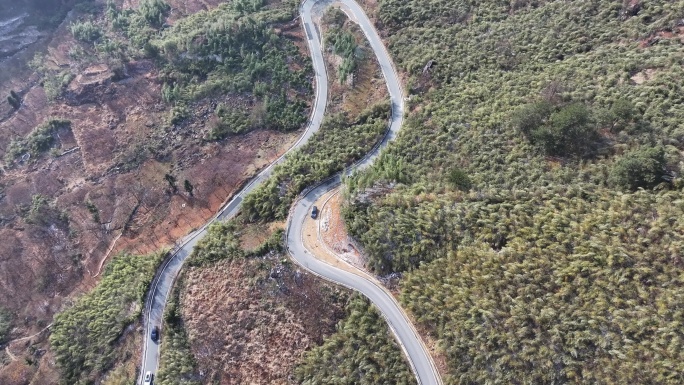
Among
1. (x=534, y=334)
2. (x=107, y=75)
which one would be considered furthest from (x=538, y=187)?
(x=107, y=75)

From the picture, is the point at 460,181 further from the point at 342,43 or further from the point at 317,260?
the point at 342,43

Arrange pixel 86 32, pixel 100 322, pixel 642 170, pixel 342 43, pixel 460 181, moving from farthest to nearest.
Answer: pixel 86 32, pixel 342 43, pixel 100 322, pixel 460 181, pixel 642 170

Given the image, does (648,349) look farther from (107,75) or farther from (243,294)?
(107,75)

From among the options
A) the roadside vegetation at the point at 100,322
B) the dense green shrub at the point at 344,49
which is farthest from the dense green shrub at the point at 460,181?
the roadside vegetation at the point at 100,322

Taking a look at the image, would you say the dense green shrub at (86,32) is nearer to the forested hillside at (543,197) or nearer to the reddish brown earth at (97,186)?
the reddish brown earth at (97,186)

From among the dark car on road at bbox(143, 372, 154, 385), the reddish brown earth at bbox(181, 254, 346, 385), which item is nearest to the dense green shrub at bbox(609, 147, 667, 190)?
the reddish brown earth at bbox(181, 254, 346, 385)

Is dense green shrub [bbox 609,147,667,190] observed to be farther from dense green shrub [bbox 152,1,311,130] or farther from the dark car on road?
the dark car on road

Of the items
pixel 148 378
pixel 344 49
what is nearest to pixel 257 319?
pixel 148 378
